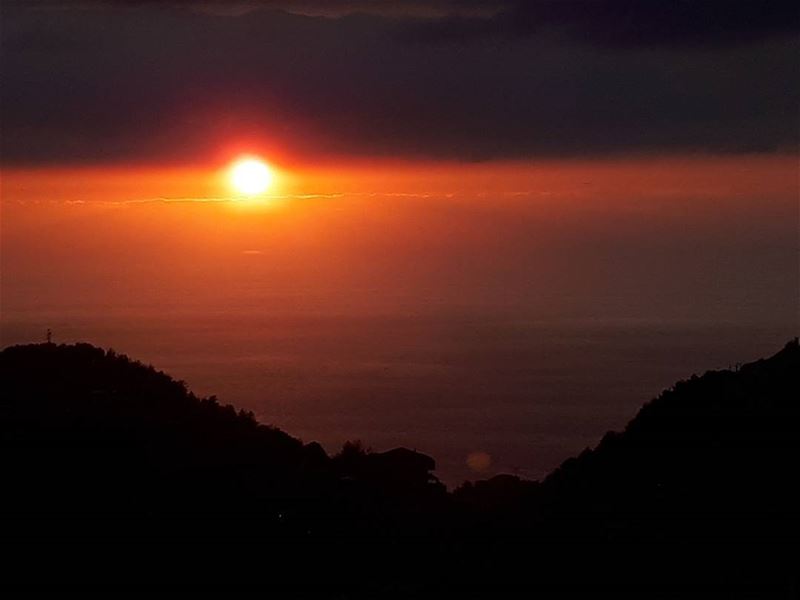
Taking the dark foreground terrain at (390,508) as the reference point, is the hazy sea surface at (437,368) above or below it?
above

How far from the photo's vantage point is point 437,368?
12381 cm

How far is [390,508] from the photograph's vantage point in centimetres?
2745

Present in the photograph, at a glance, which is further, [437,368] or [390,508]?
[437,368]

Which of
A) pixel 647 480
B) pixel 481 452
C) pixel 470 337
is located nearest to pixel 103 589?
pixel 647 480

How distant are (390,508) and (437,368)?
316ft

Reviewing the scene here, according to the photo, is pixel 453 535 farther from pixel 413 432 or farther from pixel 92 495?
pixel 413 432

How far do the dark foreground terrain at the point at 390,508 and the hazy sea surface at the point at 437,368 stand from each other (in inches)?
943

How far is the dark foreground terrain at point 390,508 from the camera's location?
20.9m

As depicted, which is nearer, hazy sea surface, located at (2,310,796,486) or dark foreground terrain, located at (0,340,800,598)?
dark foreground terrain, located at (0,340,800,598)

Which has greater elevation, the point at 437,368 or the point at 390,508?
the point at 437,368

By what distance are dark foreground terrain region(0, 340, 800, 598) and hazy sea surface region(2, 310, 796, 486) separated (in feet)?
78.6

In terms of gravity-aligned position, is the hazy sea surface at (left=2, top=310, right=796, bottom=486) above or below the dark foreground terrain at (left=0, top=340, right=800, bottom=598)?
above

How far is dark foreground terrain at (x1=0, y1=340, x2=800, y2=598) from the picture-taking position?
823 inches

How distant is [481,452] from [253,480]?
42898 mm
